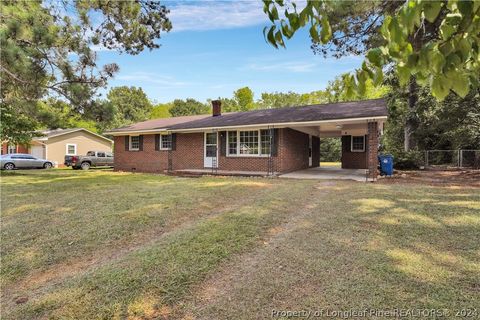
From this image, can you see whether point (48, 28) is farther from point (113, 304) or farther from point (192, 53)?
point (113, 304)

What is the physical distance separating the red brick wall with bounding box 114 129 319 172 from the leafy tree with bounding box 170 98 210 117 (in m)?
36.1

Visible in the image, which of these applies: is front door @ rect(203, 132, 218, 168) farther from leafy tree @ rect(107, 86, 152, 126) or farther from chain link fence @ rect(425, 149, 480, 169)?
leafy tree @ rect(107, 86, 152, 126)

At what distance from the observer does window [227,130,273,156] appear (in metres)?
15.7

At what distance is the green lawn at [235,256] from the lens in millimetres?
3324

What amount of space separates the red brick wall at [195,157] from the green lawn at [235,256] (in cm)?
753

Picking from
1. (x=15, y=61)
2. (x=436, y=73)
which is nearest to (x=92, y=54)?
(x=15, y=61)

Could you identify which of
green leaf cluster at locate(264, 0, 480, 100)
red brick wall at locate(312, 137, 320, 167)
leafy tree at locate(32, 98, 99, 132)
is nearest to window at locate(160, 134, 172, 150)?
leafy tree at locate(32, 98, 99, 132)

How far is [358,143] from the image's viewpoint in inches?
750

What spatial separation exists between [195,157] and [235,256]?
13.9 meters

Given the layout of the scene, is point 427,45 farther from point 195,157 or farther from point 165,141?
point 165,141

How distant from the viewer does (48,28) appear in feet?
29.2

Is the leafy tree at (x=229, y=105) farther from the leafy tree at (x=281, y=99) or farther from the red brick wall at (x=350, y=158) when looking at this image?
the red brick wall at (x=350, y=158)

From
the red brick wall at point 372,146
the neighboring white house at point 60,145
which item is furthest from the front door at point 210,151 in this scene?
the neighboring white house at point 60,145

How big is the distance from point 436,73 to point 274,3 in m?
0.82
